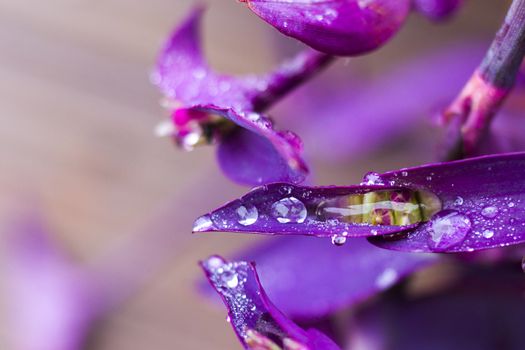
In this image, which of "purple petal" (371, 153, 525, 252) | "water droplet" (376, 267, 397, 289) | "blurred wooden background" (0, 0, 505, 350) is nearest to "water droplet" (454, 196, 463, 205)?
"purple petal" (371, 153, 525, 252)

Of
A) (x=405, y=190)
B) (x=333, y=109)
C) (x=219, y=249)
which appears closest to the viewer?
(x=405, y=190)

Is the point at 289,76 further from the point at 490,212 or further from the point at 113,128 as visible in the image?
the point at 113,128

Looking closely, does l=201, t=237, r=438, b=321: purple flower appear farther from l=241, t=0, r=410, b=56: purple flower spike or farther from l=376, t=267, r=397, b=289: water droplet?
l=241, t=0, r=410, b=56: purple flower spike

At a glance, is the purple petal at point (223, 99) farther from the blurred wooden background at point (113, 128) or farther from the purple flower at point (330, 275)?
the blurred wooden background at point (113, 128)

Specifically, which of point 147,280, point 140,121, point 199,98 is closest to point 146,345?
point 147,280

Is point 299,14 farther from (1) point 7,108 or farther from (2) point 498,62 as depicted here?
(1) point 7,108

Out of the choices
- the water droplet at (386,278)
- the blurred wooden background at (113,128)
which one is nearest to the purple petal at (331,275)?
A: the water droplet at (386,278)

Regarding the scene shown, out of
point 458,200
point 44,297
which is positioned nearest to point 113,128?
point 44,297
